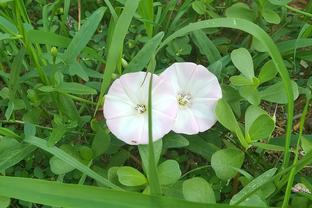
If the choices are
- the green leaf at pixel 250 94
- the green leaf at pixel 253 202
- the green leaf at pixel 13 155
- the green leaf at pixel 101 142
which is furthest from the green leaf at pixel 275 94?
the green leaf at pixel 13 155

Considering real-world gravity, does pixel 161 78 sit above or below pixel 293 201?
above

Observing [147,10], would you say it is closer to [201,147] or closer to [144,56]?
[144,56]

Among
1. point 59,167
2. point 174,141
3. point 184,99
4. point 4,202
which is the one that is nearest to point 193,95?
point 184,99

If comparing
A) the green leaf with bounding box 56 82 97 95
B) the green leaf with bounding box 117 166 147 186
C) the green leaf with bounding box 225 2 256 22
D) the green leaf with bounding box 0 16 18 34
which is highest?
the green leaf with bounding box 0 16 18 34

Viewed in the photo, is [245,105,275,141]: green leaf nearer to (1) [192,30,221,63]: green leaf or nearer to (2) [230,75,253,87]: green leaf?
(2) [230,75,253,87]: green leaf

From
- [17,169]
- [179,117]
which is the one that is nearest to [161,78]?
[179,117]

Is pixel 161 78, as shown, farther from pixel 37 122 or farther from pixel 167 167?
pixel 37 122

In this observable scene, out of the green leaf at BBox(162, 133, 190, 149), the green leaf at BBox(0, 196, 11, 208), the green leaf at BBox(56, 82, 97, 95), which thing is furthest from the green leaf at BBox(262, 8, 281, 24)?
the green leaf at BBox(0, 196, 11, 208)
